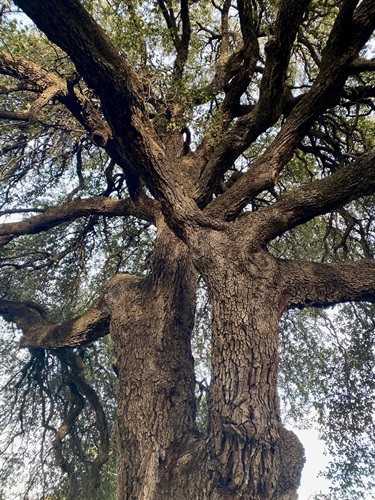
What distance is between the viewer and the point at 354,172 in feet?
13.5

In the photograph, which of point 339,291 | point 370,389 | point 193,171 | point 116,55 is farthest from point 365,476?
point 116,55

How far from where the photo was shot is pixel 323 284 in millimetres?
4254

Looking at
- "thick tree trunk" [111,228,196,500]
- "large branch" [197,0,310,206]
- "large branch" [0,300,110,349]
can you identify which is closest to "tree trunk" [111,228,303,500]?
"thick tree trunk" [111,228,196,500]

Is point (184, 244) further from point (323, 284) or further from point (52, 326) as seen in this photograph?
point (52, 326)

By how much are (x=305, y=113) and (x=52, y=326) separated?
482cm

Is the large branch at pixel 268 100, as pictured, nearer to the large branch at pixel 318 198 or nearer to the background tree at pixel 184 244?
the background tree at pixel 184 244

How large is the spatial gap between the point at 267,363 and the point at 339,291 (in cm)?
140

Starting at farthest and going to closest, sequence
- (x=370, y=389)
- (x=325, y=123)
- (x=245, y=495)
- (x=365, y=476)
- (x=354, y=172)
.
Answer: (x=325, y=123)
(x=370, y=389)
(x=365, y=476)
(x=354, y=172)
(x=245, y=495)

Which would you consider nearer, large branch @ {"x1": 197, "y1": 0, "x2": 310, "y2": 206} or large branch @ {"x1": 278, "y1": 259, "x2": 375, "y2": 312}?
large branch @ {"x1": 197, "y1": 0, "x2": 310, "y2": 206}

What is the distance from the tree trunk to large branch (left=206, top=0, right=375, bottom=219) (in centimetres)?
86

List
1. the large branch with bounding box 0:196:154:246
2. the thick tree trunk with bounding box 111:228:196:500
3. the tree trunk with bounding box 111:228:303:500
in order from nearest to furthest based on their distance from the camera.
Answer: the tree trunk with bounding box 111:228:303:500
the thick tree trunk with bounding box 111:228:196:500
the large branch with bounding box 0:196:154:246

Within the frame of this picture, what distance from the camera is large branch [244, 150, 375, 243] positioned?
409 cm

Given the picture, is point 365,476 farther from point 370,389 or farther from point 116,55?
point 116,55

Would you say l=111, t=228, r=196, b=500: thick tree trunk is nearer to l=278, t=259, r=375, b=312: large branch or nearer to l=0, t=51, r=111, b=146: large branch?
l=278, t=259, r=375, b=312: large branch
